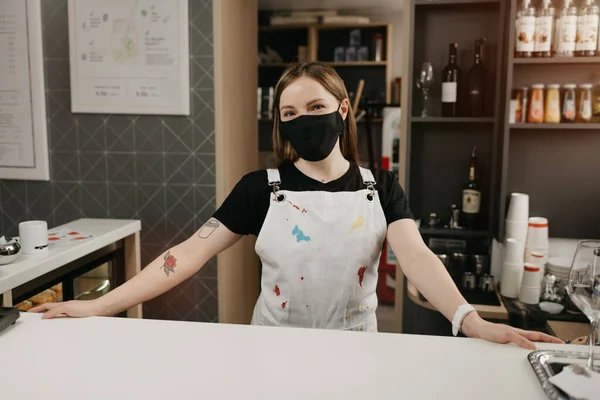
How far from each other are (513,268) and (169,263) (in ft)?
5.69

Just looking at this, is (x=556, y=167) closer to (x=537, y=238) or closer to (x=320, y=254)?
(x=537, y=238)

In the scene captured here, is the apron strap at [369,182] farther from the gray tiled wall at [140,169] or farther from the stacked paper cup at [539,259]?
the gray tiled wall at [140,169]

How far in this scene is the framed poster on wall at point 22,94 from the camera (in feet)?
9.55

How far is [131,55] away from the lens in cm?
285

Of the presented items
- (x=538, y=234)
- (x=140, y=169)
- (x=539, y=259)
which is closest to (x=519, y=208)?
(x=538, y=234)

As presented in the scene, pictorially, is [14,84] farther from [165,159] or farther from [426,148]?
[426,148]

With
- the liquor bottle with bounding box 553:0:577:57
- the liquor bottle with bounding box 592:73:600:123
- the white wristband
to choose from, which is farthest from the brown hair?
the liquor bottle with bounding box 592:73:600:123

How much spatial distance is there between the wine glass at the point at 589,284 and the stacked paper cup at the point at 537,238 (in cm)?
164

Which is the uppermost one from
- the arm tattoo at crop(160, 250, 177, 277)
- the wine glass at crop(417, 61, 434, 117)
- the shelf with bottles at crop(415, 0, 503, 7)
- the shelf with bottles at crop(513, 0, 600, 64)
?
the shelf with bottles at crop(415, 0, 503, 7)

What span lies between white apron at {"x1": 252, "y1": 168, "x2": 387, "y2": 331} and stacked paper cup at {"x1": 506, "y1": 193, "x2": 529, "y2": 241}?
1234 mm

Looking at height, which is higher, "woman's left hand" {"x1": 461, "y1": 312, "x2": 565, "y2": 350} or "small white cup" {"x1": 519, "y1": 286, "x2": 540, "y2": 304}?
"woman's left hand" {"x1": 461, "y1": 312, "x2": 565, "y2": 350}

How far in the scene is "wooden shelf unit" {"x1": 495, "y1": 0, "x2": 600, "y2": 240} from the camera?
8.82 ft

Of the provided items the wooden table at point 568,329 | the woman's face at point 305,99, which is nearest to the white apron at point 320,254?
the woman's face at point 305,99

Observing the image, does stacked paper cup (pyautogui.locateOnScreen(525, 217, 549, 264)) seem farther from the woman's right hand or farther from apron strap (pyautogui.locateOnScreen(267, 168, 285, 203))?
the woman's right hand
